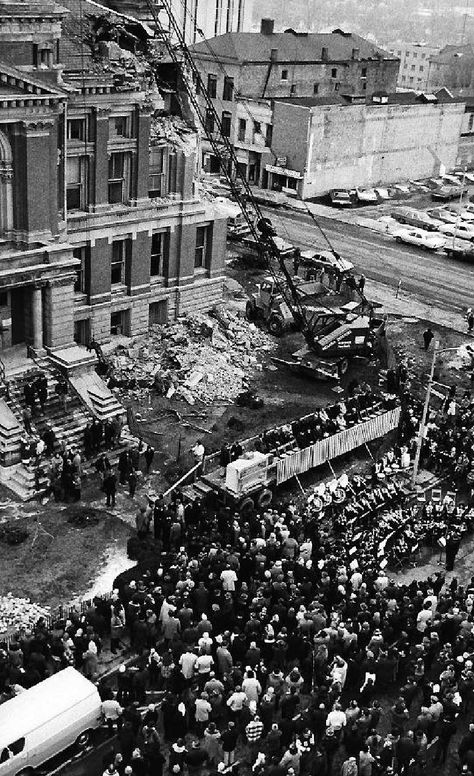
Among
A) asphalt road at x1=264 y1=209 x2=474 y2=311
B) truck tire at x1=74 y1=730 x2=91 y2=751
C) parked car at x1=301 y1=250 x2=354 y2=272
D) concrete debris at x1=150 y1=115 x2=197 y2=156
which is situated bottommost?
truck tire at x1=74 y1=730 x2=91 y2=751

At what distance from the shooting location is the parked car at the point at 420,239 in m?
68.4

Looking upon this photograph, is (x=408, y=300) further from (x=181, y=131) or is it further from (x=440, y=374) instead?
(x=181, y=131)

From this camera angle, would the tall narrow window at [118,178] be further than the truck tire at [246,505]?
Yes

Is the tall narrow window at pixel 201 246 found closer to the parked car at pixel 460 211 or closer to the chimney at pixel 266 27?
the parked car at pixel 460 211

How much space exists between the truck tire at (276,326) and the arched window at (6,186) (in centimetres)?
1624

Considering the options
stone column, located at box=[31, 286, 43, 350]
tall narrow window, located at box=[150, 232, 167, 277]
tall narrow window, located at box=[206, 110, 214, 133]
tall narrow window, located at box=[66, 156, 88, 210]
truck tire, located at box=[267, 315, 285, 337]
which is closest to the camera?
stone column, located at box=[31, 286, 43, 350]

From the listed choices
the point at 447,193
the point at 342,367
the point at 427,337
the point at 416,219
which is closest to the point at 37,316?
the point at 342,367

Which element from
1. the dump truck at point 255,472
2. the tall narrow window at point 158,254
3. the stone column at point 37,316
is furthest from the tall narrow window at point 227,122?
the dump truck at point 255,472

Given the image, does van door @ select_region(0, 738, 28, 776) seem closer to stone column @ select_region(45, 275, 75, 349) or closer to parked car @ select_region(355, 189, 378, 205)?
stone column @ select_region(45, 275, 75, 349)

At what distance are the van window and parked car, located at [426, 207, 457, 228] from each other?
2355 inches

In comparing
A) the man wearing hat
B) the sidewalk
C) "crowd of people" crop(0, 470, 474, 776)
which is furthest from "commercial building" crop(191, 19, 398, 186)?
the man wearing hat

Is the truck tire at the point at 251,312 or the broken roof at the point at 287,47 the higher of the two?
the broken roof at the point at 287,47

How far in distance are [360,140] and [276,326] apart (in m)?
38.1

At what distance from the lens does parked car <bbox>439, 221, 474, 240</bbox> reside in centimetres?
7062
